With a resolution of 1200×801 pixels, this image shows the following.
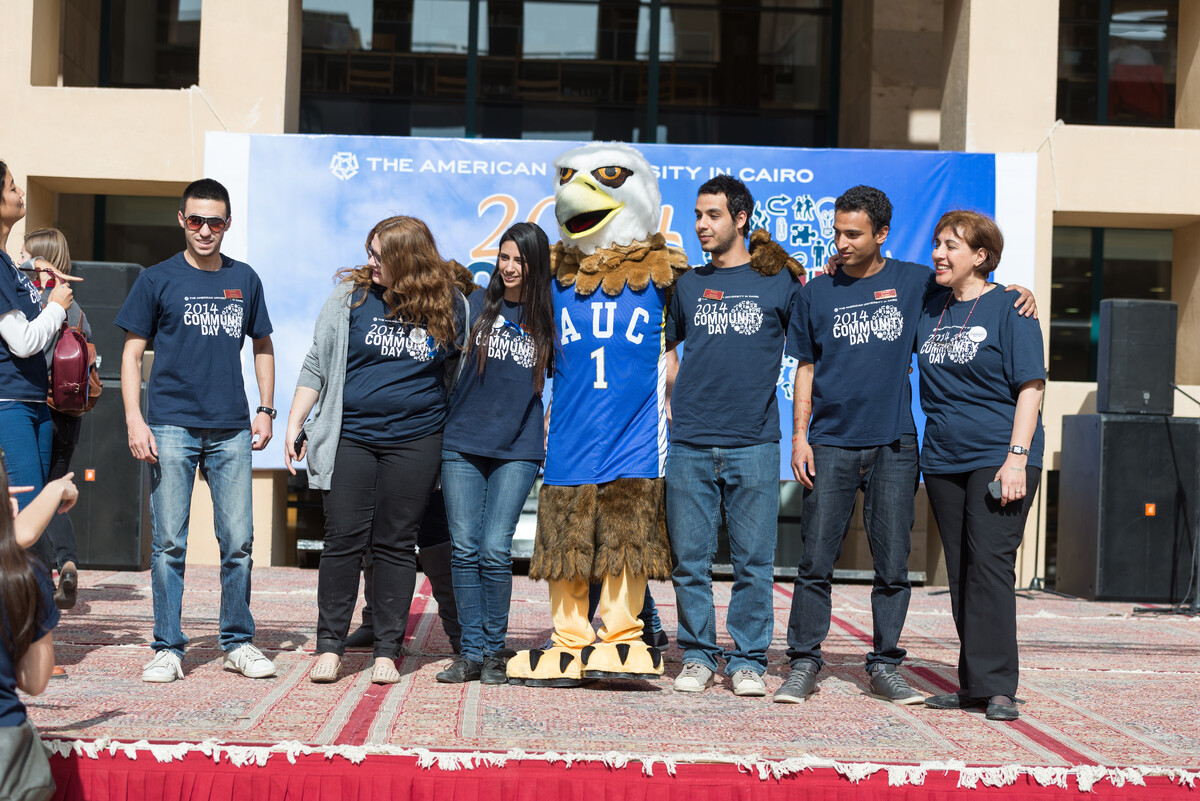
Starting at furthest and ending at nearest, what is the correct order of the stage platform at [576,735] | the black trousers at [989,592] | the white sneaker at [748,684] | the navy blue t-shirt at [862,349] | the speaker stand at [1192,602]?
1. the speaker stand at [1192,602]
2. the navy blue t-shirt at [862,349]
3. the white sneaker at [748,684]
4. the black trousers at [989,592]
5. the stage platform at [576,735]

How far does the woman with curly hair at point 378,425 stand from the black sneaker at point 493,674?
342mm

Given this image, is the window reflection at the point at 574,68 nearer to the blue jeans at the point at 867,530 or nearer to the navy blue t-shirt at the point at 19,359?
the navy blue t-shirt at the point at 19,359

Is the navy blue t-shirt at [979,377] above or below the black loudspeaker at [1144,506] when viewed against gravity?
above

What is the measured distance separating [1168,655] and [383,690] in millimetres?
4015

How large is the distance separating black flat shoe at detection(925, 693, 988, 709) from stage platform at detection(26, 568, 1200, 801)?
0.36 ft

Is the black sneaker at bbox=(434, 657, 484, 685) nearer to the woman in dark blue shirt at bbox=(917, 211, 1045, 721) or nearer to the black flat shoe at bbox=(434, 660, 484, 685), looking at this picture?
the black flat shoe at bbox=(434, 660, 484, 685)

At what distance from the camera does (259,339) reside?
4.59 meters

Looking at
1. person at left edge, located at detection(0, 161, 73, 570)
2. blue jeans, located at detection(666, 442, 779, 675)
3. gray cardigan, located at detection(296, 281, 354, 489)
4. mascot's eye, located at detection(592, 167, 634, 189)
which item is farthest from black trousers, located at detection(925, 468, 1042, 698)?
person at left edge, located at detection(0, 161, 73, 570)

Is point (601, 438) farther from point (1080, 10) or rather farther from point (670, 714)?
point (1080, 10)

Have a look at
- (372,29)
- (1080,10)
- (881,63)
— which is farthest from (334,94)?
(1080,10)

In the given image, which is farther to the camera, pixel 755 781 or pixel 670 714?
pixel 670 714

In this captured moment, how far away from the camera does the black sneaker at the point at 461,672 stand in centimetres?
429

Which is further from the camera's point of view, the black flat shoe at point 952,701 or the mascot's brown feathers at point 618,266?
the mascot's brown feathers at point 618,266

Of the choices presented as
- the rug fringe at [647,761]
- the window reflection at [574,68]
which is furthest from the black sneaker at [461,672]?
the window reflection at [574,68]
